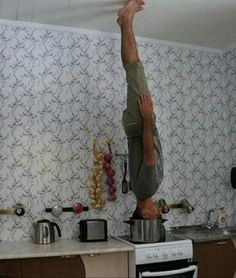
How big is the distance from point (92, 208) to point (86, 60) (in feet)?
4.29

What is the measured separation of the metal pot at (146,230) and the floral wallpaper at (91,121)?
0.41 metres

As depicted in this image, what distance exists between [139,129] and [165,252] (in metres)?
0.93

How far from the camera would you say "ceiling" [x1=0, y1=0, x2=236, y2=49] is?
268 centimetres

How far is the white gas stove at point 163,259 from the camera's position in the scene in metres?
2.51

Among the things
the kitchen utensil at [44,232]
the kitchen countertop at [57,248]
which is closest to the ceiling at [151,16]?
the kitchen utensil at [44,232]

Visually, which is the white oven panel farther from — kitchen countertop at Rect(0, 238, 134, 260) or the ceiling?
the ceiling

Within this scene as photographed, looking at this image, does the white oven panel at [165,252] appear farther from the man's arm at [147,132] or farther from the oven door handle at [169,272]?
the man's arm at [147,132]

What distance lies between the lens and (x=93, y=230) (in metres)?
2.78

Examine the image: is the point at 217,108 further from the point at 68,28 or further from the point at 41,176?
the point at 41,176

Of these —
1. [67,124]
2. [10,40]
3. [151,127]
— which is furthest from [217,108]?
[10,40]

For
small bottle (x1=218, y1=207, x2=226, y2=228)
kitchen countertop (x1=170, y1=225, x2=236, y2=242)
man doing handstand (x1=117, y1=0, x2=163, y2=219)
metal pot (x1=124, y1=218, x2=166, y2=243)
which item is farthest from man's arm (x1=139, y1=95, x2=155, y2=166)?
small bottle (x1=218, y1=207, x2=226, y2=228)

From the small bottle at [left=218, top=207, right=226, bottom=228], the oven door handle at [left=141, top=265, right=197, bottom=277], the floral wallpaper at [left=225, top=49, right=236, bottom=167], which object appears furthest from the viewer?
the floral wallpaper at [left=225, top=49, right=236, bottom=167]

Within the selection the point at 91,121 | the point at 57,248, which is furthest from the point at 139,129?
the point at 57,248

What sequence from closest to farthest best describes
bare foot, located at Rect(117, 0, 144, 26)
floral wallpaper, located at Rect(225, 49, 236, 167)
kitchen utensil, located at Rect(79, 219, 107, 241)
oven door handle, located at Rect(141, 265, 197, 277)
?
1. oven door handle, located at Rect(141, 265, 197, 277)
2. bare foot, located at Rect(117, 0, 144, 26)
3. kitchen utensil, located at Rect(79, 219, 107, 241)
4. floral wallpaper, located at Rect(225, 49, 236, 167)
